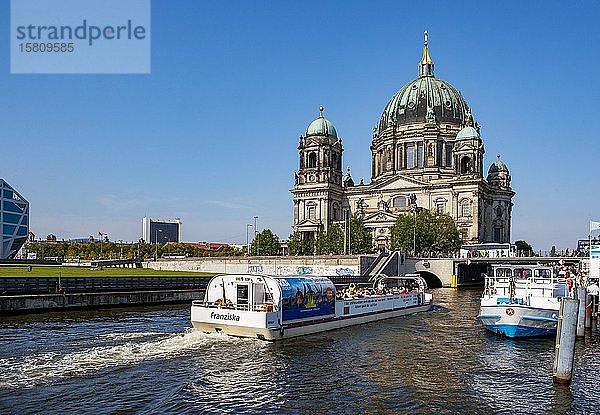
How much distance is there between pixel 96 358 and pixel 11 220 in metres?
135

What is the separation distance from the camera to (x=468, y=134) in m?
156

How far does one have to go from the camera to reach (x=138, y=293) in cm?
6153

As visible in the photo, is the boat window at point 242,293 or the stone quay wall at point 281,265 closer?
the boat window at point 242,293

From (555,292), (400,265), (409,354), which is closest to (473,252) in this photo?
(400,265)

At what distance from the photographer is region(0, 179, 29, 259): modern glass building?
14912 cm

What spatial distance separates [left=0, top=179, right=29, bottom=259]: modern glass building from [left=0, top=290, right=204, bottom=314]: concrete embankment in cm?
9957

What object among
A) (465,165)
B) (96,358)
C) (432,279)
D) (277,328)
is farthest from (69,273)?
(465,165)

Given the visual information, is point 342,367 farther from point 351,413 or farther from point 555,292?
point 555,292

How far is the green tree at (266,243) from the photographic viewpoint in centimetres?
15300

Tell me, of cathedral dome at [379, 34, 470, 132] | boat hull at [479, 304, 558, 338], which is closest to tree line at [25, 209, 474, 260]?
cathedral dome at [379, 34, 470, 132]

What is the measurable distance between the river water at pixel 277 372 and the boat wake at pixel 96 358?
6 cm

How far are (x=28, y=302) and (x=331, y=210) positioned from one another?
11535cm

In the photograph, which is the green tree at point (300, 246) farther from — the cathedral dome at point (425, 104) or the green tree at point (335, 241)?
the cathedral dome at point (425, 104)

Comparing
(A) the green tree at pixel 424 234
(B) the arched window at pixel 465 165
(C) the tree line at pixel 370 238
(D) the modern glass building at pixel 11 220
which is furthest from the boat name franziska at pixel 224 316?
(B) the arched window at pixel 465 165
